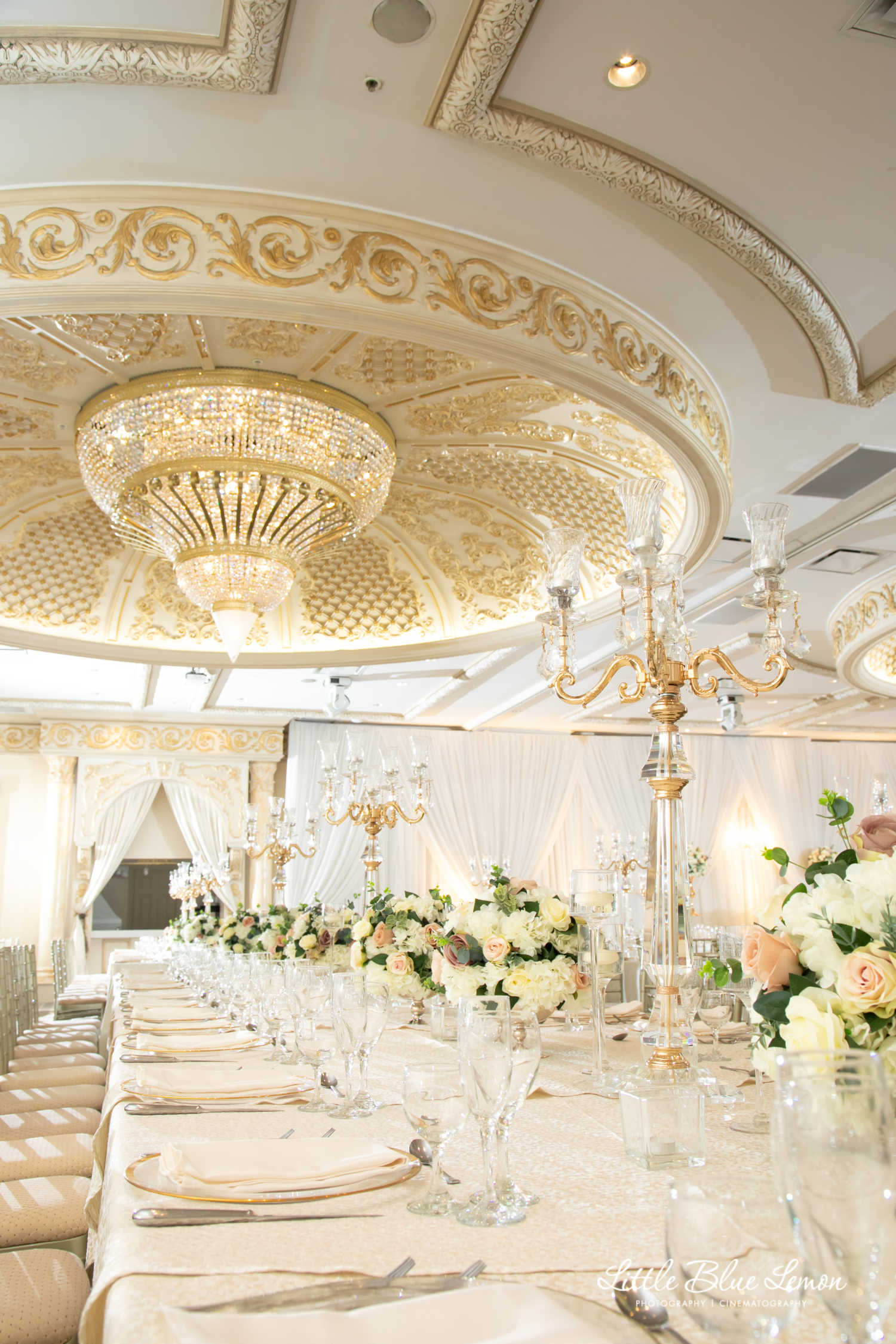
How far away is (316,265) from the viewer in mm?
3141

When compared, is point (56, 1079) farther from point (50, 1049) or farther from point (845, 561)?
point (845, 561)

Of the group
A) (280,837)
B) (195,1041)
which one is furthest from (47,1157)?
(280,837)

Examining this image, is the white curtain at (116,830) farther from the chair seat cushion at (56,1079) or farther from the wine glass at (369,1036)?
the wine glass at (369,1036)

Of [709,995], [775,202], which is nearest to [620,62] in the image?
[775,202]

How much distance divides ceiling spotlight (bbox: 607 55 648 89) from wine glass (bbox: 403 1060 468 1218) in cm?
248

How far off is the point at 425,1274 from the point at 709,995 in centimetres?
140

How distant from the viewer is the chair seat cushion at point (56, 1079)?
167 inches

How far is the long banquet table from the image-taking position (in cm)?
100

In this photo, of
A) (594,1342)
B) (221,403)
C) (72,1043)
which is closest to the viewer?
(594,1342)

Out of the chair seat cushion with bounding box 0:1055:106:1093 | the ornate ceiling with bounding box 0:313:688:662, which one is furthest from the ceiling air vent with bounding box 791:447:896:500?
the chair seat cushion with bounding box 0:1055:106:1093

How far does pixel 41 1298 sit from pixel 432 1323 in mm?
1418

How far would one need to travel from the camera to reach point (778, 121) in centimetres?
272

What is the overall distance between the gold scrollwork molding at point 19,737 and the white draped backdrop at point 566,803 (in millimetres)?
2922

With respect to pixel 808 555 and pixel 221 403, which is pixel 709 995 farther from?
pixel 808 555
